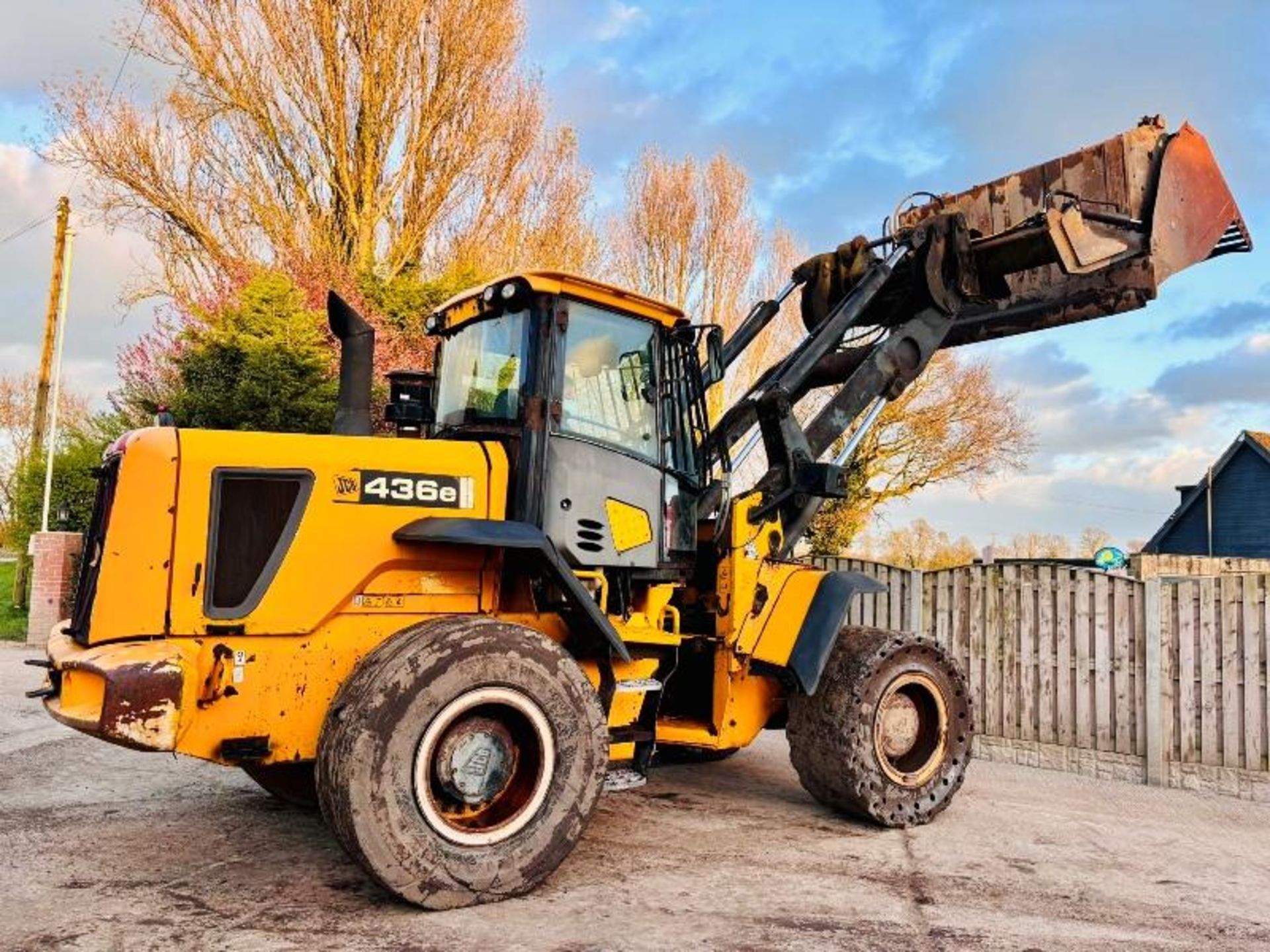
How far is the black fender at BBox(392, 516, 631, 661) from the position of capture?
14.9ft

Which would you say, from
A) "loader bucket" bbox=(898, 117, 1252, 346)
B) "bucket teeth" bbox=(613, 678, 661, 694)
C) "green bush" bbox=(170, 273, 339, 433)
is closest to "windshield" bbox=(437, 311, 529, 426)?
"bucket teeth" bbox=(613, 678, 661, 694)

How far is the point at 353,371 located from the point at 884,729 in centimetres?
363

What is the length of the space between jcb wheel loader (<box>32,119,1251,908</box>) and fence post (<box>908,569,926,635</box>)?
8.43 ft

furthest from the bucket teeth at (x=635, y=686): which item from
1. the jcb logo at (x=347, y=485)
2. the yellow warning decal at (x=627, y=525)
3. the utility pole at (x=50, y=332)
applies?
the utility pole at (x=50, y=332)

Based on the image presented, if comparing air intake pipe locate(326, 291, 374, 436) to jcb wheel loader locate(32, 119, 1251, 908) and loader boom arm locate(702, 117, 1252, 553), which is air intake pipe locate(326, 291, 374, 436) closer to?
jcb wheel loader locate(32, 119, 1251, 908)

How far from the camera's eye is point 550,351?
17.0ft

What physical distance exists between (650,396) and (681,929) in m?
2.76

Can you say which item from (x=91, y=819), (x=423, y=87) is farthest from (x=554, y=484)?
(x=423, y=87)

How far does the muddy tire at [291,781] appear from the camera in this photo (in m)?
5.39

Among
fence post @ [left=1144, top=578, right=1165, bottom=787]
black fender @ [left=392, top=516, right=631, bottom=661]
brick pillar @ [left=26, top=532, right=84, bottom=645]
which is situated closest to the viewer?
black fender @ [left=392, top=516, right=631, bottom=661]

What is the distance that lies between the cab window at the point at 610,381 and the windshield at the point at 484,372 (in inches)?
10.3

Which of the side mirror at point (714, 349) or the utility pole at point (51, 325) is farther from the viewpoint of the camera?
the utility pole at point (51, 325)

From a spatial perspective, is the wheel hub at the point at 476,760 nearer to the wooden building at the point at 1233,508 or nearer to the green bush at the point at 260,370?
the green bush at the point at 260,370

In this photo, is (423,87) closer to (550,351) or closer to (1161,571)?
(550,351)
